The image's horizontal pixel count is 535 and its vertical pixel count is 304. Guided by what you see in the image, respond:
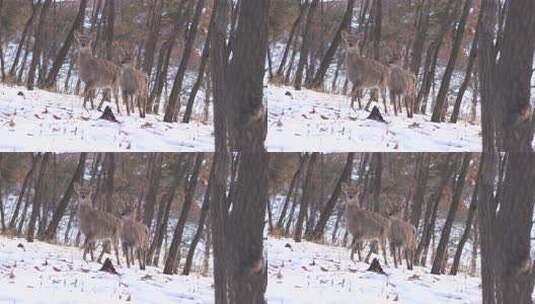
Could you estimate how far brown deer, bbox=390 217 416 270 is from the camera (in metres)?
6.54

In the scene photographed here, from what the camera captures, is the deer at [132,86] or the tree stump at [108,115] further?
the deer at [132,86]

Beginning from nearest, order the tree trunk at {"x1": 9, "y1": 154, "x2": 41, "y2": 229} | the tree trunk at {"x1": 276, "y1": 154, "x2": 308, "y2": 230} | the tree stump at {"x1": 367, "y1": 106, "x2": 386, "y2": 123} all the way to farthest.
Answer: the tree trunk at {"x1": 276, "y1": 154, "x2": 308, "y2": 230}, the tree trunk at {"x1": 9, "y1": 154, "x2": 41, "y2": 229}, the tree stump at {"x1": 367, "y1": 106, "x2": 386, "y2": 123}

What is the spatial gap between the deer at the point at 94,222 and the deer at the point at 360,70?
4.94 ft

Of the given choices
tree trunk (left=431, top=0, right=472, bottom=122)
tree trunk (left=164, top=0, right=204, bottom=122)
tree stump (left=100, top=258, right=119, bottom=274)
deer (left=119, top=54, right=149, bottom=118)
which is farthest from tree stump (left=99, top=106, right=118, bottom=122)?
tree trunk (left=431, top=0, right=472, bottom=122)

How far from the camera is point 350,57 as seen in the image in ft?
21.5

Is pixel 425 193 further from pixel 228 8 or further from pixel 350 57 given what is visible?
pixel 228 8

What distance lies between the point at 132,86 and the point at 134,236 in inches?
32.9

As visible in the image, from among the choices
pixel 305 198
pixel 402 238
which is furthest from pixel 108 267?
pixel 402 238

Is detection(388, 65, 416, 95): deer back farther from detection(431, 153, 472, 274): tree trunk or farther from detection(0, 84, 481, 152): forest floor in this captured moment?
detection(431, 153, 472, 274): tree trunk

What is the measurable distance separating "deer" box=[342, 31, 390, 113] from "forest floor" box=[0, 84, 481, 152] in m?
0.13

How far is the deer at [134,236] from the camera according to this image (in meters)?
6.36

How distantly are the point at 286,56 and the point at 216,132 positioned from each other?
994mm

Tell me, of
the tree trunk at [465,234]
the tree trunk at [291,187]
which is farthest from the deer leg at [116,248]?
the tree trunk at [465,234]

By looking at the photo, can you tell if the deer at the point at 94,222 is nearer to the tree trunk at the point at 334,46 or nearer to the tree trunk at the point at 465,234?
the tree trunk at the point at 334,46
